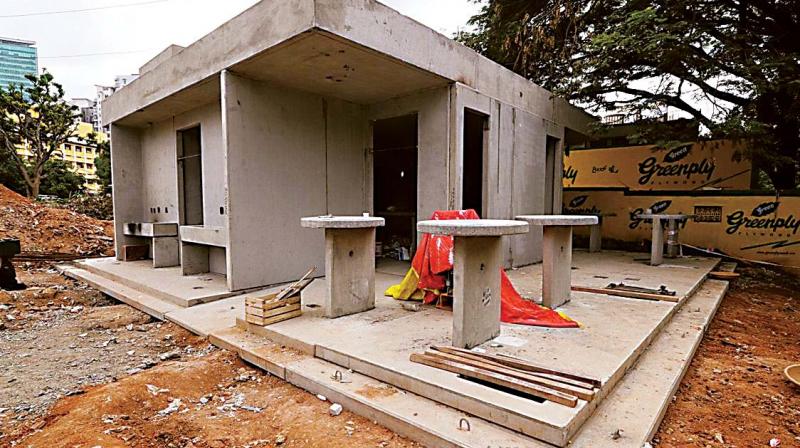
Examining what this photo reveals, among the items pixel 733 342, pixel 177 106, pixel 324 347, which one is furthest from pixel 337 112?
pixel 733 342

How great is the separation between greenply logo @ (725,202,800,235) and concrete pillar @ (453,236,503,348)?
334 inches

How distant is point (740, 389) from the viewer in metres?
2.87

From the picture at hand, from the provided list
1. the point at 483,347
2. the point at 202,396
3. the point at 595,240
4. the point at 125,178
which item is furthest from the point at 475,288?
the point at 125,178

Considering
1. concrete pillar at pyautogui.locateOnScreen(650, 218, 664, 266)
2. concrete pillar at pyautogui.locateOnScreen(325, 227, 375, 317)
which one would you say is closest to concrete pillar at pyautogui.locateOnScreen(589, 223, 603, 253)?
concrete pillar at pyautogui.locateOnScreen(650, 218, 664, 266)

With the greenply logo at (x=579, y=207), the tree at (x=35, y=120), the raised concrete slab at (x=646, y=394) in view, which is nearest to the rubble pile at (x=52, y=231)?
the tree at (x=35, y=120)

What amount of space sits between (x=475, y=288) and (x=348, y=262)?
1.39 meters

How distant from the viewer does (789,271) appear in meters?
7.93

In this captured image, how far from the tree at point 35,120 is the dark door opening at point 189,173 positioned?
12.3m

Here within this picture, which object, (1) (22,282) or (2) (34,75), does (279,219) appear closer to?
(1) (22,282)

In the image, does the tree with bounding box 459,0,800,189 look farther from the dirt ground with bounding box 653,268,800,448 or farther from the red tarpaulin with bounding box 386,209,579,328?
the red tarpaulin with bounding box 386,209,579,328

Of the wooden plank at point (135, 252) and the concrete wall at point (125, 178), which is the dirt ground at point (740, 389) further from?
the concrete wall at point (125, 178)

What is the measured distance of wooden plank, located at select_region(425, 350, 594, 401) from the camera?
2.15 m

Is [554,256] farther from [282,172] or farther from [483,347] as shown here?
[282,172]

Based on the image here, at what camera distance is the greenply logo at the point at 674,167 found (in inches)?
413
